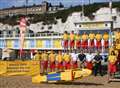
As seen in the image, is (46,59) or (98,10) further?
(98,10)

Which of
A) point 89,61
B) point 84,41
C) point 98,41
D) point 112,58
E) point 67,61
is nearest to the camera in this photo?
point 112,58

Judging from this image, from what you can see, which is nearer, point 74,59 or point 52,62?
point 52,62

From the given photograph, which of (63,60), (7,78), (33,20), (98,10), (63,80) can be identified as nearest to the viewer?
(63,80)

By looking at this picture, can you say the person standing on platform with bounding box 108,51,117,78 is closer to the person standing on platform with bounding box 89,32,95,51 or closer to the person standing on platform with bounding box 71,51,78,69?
the person standing on platform with bounding box 71,51,78,69

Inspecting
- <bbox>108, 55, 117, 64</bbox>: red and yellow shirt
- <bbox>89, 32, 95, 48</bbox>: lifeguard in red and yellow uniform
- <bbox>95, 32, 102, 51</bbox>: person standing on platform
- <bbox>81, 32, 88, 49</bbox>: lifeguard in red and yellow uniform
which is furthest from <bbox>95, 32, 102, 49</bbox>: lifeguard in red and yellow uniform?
<bbox>108, 55, 117, 64</bbox>: red and yellow shirt

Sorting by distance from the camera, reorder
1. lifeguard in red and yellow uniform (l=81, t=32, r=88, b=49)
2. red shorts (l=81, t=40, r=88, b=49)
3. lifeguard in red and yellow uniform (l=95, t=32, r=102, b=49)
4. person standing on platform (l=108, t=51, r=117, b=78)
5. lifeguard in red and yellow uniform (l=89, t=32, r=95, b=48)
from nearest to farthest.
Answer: person standing on platform (l=108, t=51, r=117, b=78), lifeguard in red and yellow uniform (l=95, t=32, r=102, b=49), lifeguard in red and yellow uniform (l=89, t=32, r=95, b=48), lifeguard in red and yellow uniform (l=81, t=32, r=88, b=49), red shorts (l=81, t=40, r=88, b=49)

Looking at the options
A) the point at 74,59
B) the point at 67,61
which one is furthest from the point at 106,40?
the point at 67,61

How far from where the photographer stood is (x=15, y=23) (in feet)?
245

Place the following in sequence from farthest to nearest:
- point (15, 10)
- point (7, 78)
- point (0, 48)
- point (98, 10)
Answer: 1. point (15, 10)
2. point (98, 10)
3. point (0, 48)
4. point (7, 78)

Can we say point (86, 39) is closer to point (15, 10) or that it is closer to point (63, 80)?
point (63, 80)

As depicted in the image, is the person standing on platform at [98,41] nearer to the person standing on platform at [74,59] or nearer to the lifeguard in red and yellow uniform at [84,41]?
the lifeguard in red and yellow uniform at [84,41]

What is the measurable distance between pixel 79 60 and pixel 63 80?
26.1 ft

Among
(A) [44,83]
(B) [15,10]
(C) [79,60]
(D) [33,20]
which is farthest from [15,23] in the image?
(A) [44,83]

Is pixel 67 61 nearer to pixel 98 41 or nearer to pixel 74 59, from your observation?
pixel 74 59
